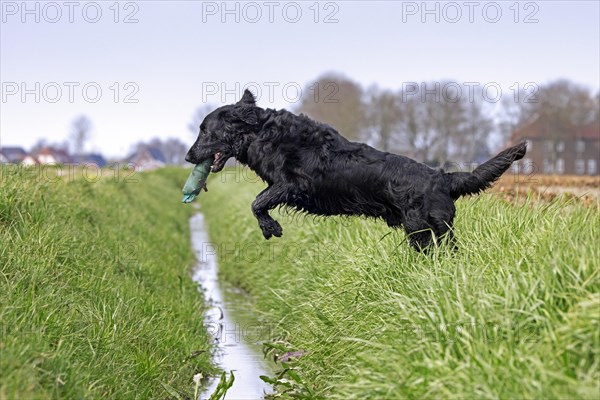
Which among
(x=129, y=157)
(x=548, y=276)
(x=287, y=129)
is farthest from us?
(x=129, y=157)

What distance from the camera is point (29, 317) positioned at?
5336 mm

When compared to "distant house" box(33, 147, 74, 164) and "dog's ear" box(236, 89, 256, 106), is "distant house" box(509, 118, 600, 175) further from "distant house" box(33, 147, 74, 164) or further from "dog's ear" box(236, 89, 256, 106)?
"dog's ear" box(236, 89, 256, 106)

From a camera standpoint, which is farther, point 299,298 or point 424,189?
point 299,298

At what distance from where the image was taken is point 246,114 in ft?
21.5

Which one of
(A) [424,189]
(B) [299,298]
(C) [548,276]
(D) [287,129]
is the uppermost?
A: (D) [287,129]

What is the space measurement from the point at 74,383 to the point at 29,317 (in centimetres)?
80

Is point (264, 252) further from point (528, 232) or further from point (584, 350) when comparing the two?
point (584, 350)

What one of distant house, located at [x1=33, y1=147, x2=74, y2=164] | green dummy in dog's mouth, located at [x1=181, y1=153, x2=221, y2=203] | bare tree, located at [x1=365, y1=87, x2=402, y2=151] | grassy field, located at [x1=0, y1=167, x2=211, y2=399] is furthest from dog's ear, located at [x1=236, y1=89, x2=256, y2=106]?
distant house, located at [x1=33, y1=147, x2=74, y2=164]

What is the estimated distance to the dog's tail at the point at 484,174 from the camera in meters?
6.20

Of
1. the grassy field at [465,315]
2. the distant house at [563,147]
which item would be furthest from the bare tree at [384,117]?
the grassy field at [465,315]

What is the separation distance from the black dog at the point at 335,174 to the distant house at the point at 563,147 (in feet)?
215

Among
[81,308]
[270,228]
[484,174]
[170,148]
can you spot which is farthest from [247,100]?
[170,148]

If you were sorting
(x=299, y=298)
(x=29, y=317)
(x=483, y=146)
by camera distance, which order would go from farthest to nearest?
(x=483, y=146) < (x=299, y=298) < (x=29, y=317)

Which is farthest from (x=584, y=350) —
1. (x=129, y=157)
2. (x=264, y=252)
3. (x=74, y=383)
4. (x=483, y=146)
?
(x=129, y=157)
